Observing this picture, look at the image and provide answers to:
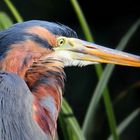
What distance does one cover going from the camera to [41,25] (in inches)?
63.3

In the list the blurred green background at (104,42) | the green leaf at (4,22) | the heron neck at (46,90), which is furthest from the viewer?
the blurred green background at (104,42)

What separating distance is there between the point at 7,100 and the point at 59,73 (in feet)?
0.64

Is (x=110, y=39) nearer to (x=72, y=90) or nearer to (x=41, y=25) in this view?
(x=72, y=90)

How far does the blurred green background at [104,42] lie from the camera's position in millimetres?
3678

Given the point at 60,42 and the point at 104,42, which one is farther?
the point at 104,42

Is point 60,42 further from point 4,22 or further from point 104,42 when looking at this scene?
point 104,42

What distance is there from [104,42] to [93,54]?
6.46 feet

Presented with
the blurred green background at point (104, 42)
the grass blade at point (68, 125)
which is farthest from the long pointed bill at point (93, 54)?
the blurred green background at point (104, 42)

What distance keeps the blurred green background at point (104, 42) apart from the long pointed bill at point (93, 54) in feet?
6.11

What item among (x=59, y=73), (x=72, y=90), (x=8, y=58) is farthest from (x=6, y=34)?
(x=72, y=90)

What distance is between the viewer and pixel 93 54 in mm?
1753

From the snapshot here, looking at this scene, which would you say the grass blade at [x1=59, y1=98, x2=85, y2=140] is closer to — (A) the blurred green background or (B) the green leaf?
(B) the green leaf

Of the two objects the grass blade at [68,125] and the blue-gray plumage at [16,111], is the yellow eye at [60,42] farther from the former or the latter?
the grass blade at [68,125]

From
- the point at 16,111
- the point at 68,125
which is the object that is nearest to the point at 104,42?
the point at 68,125
